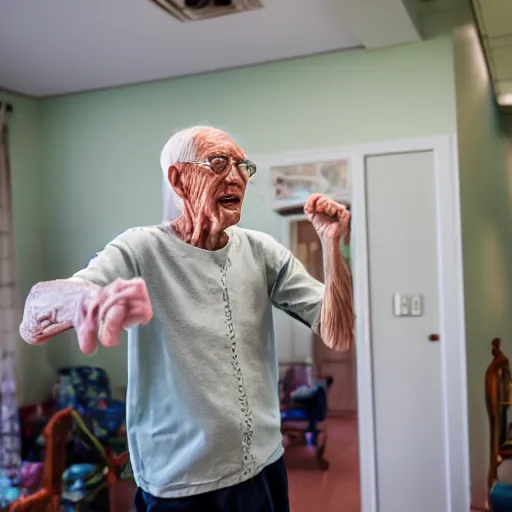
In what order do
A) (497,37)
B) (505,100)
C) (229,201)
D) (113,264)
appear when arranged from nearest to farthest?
(113,264)
(229,201)
(497,37)
(505,100)

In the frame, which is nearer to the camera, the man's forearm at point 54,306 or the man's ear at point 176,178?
the man's forearm at point 54,306

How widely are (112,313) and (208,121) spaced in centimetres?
239

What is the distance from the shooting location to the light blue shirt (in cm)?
97

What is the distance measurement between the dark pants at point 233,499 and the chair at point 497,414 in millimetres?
1881

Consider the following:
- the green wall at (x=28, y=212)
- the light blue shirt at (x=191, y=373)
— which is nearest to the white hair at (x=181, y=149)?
the light blue shirt at (x=191, y=373)

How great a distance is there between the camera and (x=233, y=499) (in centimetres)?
99

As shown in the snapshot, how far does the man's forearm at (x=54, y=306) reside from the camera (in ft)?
2.45

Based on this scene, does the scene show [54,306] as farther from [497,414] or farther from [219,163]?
[497,414]

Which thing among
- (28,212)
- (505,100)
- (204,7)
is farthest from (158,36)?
(505,100)

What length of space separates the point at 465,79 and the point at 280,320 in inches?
50.8

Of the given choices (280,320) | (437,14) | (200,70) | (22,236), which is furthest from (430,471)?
(22,236)

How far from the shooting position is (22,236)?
130 inches

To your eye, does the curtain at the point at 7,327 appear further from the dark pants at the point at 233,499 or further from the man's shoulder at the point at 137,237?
the man's shoulder at the point at 137,237

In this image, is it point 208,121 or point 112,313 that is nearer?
point 112,313
